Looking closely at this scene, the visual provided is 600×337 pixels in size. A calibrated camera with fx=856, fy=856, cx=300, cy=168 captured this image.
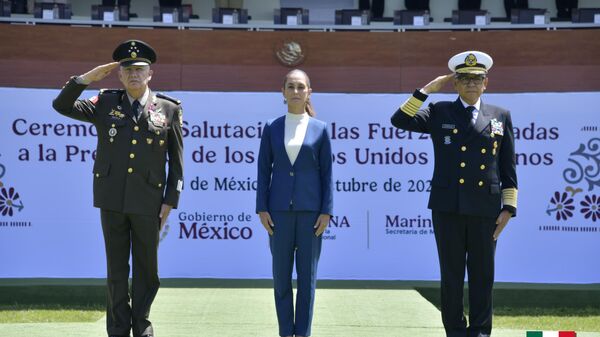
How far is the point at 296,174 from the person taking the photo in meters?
4.55

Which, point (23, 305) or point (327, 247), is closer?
point (23, 305)

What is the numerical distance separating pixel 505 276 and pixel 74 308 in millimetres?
3794

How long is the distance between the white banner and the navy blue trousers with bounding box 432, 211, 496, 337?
10.8 ft

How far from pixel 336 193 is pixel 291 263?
3404 millimetres

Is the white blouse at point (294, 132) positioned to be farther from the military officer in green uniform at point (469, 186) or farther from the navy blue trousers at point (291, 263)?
the military officer in green uniform at point (469, 186)

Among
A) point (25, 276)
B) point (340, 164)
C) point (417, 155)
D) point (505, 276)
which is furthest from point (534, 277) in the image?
point (25, 276)

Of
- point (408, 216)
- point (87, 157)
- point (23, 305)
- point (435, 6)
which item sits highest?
point (435, 6)

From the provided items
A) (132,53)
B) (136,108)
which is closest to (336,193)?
(136,108)

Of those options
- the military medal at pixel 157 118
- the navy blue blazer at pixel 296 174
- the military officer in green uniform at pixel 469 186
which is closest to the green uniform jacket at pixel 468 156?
the military officer in green uniform at pixel 469 186

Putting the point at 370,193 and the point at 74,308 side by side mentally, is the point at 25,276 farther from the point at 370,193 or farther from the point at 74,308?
the point at 370,193

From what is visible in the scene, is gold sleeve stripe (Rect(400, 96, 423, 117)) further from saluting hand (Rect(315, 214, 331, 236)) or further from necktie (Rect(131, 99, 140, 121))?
necktie (Rect(131, 99, 140, 121))

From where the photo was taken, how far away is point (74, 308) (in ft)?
22.6

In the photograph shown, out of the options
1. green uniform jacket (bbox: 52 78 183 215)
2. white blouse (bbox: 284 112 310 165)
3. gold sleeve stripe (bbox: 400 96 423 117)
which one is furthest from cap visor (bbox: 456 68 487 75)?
green uniform jacket (bbox: 52 78 183 215)

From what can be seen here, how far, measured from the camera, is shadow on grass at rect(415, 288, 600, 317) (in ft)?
23.0
